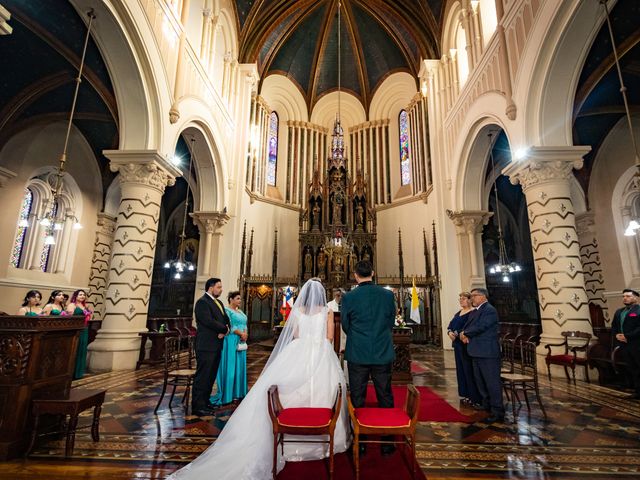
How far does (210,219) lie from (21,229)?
536 centimetres

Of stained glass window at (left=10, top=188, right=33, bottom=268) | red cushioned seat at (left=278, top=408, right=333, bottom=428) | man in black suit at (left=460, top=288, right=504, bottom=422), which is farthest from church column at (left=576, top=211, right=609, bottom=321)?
stained glass window at (left=10, top=188, right=33, bottom=268)

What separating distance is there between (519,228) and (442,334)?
8847 millimetres

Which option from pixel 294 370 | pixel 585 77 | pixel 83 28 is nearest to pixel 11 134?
pixel 83 28

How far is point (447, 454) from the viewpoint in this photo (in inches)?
122

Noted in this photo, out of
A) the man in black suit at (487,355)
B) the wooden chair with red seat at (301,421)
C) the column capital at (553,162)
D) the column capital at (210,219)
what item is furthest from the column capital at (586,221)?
the wooden chair with red seat at (301,421)

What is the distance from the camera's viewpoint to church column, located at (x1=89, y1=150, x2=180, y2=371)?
670 cm

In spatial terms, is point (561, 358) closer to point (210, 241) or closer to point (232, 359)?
point (232, 359)

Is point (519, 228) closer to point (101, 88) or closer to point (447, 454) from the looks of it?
point (447, 454)

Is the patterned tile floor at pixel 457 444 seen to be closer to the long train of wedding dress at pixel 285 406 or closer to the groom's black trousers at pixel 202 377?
the groom's black trousers at pixel 202 377

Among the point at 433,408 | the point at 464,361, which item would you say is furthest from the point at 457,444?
the point at 464,361

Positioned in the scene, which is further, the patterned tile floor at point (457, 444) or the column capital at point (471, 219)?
the column capital at point (471, 219)

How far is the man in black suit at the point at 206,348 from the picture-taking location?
4164mm

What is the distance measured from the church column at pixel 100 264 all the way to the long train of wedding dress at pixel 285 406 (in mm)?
11898

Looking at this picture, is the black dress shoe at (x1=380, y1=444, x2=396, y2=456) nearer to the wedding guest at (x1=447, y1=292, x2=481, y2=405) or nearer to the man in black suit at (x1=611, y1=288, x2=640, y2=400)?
the wedding guest at (x1=447, y1=292, x2=481, y2=405)
